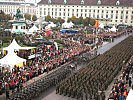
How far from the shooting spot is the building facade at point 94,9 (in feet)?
335

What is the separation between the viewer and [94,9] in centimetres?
10475

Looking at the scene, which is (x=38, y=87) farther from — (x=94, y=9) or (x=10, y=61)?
(x=94, y=9)

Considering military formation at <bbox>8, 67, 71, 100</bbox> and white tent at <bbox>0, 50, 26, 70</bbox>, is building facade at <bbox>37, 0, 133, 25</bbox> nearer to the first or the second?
white tent at <bbox>0, 50, 26, 70</bbox>

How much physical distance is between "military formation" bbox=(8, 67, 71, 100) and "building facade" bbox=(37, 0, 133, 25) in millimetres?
76179

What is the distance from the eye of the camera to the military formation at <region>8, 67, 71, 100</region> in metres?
19.7

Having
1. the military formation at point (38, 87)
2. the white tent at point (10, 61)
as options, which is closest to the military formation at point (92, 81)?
the military formation at point (38, 87)

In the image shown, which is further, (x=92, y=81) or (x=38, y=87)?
(x=92, y=81)

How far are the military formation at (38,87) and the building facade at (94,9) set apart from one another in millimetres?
76179

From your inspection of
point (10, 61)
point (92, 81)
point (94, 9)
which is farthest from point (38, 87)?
point (94, 9)

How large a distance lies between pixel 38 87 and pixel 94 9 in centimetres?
8567

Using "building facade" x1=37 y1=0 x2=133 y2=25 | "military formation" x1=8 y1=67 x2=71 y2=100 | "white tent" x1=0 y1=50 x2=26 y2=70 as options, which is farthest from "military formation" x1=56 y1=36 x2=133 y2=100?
"building facade" x1=37 y1=0 x2=133 y2=25

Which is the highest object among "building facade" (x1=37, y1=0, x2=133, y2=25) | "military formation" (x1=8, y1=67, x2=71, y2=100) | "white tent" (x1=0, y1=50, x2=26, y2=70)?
"building facade" (x1=37, y1=0, x2=133, y2=25)

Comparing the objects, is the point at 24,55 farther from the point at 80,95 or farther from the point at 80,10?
the point at 80,10

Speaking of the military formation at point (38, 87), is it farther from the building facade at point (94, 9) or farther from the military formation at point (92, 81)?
the building facade at point (94, 9)
